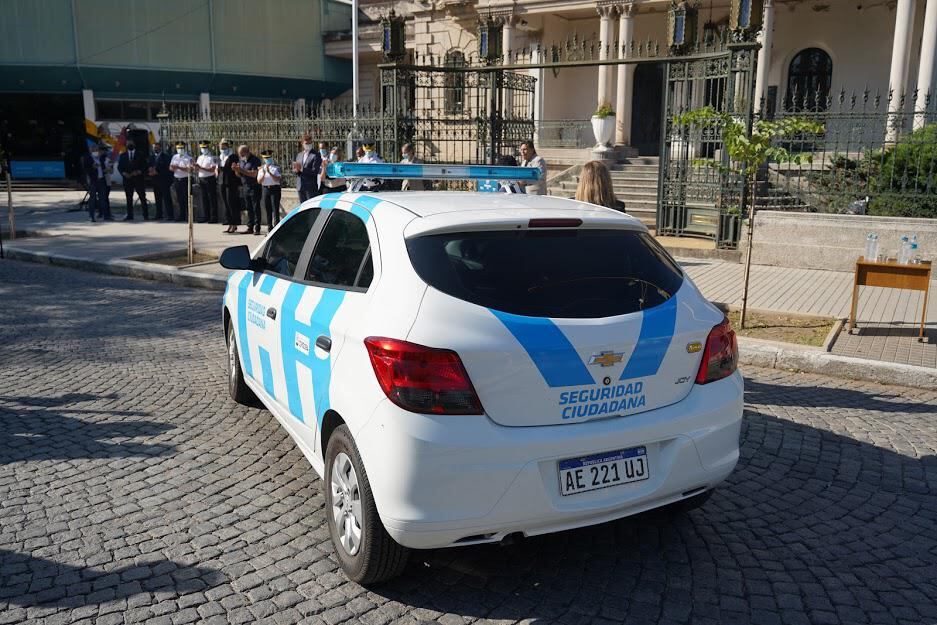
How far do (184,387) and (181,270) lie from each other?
18.8ft

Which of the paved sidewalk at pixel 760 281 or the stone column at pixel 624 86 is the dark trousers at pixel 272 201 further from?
the stone column at pixel 624 86

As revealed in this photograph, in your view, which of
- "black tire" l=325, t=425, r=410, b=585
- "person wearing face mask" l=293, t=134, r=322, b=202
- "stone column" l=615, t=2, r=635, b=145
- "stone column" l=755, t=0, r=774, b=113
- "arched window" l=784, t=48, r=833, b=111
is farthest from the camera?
"stone column" l=615, t=2, r=635, b=145

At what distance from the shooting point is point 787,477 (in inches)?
186

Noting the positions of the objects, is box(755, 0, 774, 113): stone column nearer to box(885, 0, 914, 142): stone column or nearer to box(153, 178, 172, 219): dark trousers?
box(885, 0, 914, 142): stone column

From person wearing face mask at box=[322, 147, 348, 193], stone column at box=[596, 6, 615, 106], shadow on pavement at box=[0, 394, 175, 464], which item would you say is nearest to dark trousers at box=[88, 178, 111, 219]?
person wearing face mask at box=[322, 147, 348, 193]

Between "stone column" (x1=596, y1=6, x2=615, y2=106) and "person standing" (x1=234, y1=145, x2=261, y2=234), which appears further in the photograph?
"stone column" (x1=596, y1=6, x2=615, y2=106)

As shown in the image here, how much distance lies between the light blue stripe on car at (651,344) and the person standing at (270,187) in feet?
45.0

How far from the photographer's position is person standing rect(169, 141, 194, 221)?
18781 millimetres

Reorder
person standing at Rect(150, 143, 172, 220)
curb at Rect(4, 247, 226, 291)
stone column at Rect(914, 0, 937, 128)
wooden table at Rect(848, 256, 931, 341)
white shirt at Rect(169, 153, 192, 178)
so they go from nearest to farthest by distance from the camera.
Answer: wooden table at Rect(848, 256, 931, 341)
curb at Rect(4, 247, 226, 291)
white shirt at Rect(169, 153, 192, 178)
person standing at Rect(150, 143, 172, 220)
stone column at Rect(914, 0, 937, 128)

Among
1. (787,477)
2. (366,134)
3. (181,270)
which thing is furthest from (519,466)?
(366,134)

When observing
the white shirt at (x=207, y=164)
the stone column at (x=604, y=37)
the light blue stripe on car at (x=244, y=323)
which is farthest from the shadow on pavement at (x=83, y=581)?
the stone column at (x=604, y=37)

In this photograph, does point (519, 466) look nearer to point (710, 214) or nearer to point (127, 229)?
point (710, 214)

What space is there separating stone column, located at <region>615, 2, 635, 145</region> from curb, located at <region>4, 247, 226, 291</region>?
59.7ft

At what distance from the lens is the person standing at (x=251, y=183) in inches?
646
